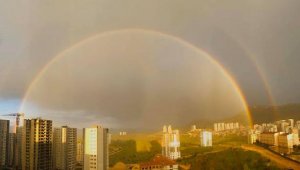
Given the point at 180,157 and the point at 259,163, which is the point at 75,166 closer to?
the point at 180,157

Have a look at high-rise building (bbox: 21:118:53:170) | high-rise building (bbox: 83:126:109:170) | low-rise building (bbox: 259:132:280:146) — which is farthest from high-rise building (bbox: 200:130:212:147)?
high-rise building (bbox: 21:118:53:170)

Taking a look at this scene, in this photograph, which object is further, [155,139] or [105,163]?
[155,139]

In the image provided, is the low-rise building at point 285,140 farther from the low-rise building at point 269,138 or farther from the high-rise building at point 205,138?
the high-rise building at point 205,138

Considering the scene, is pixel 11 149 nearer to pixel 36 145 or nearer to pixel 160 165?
pixel 36 145

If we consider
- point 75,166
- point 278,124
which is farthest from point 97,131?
point 278,124

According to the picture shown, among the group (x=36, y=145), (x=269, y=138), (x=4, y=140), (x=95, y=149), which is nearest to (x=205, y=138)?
(x=269, y=138)

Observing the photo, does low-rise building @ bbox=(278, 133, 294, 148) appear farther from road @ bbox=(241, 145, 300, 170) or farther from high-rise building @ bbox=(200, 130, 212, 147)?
high-rise building @ bbox=(200, 130, 212, 147)
